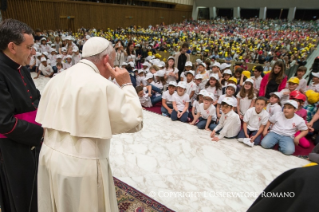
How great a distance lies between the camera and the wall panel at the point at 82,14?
13.7 meters

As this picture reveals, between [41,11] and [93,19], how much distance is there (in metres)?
4.55

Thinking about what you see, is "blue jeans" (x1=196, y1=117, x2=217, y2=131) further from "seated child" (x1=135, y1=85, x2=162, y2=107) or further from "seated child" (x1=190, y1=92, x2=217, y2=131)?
"seated child" (x1=135, y1=85, x2=162, y2=107)

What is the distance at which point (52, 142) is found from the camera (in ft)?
4.43

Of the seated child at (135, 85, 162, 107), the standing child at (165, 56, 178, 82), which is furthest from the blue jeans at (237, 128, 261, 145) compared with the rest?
the standing child at (165, 56, 178, 82)

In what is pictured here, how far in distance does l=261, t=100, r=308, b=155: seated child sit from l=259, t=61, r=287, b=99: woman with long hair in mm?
1275

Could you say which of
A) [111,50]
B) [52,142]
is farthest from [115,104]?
[52,142]

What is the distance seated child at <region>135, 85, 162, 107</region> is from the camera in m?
5.75

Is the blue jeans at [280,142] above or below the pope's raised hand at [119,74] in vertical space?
below

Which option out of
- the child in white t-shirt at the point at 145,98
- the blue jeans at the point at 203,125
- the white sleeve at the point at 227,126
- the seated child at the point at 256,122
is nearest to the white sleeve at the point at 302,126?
the seated child at the point at 256,122

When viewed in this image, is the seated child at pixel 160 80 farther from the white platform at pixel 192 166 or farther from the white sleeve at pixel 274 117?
the white sleeve at pixel 274 117

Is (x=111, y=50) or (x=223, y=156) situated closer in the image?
(x=111, y=50)

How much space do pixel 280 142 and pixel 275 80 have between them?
187 cm

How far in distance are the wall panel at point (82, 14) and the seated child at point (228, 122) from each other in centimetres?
1544

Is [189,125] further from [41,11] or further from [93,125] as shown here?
[41,11]
